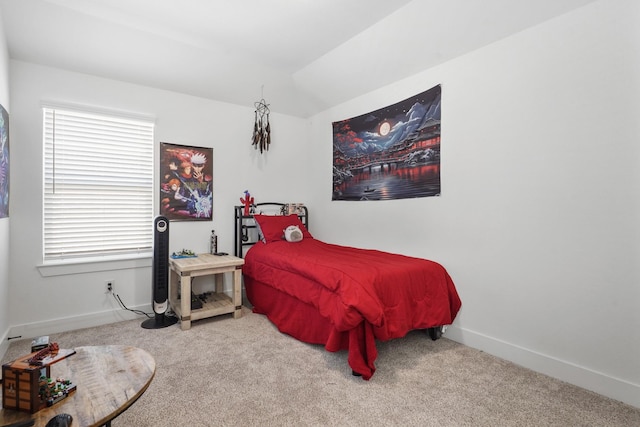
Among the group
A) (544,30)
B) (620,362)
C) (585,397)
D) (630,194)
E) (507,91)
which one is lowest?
(585,397)

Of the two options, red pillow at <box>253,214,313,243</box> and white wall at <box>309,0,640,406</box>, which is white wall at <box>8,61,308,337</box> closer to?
red pillow at <box>253,214,313,243</box>

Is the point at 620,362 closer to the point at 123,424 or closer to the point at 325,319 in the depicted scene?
the point at 325,319

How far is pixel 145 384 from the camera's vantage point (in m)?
1.22

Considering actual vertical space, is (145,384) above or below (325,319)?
above

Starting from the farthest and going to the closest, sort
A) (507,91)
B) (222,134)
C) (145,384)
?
(222,134), (507,91), (145,384)

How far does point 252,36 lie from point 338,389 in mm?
2964

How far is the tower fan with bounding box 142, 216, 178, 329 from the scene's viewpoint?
2912 mm

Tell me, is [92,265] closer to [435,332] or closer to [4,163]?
[4,163]

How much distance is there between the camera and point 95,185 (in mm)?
3033

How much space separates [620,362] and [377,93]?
293cm

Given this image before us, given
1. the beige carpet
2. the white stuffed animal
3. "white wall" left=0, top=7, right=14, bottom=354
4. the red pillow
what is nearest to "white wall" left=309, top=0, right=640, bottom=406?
the beige carpet

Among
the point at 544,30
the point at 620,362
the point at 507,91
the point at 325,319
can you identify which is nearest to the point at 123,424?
the point at 325,319

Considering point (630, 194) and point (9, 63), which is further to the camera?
point (9, 63)

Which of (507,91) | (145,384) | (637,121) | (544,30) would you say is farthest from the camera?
(507,91)
